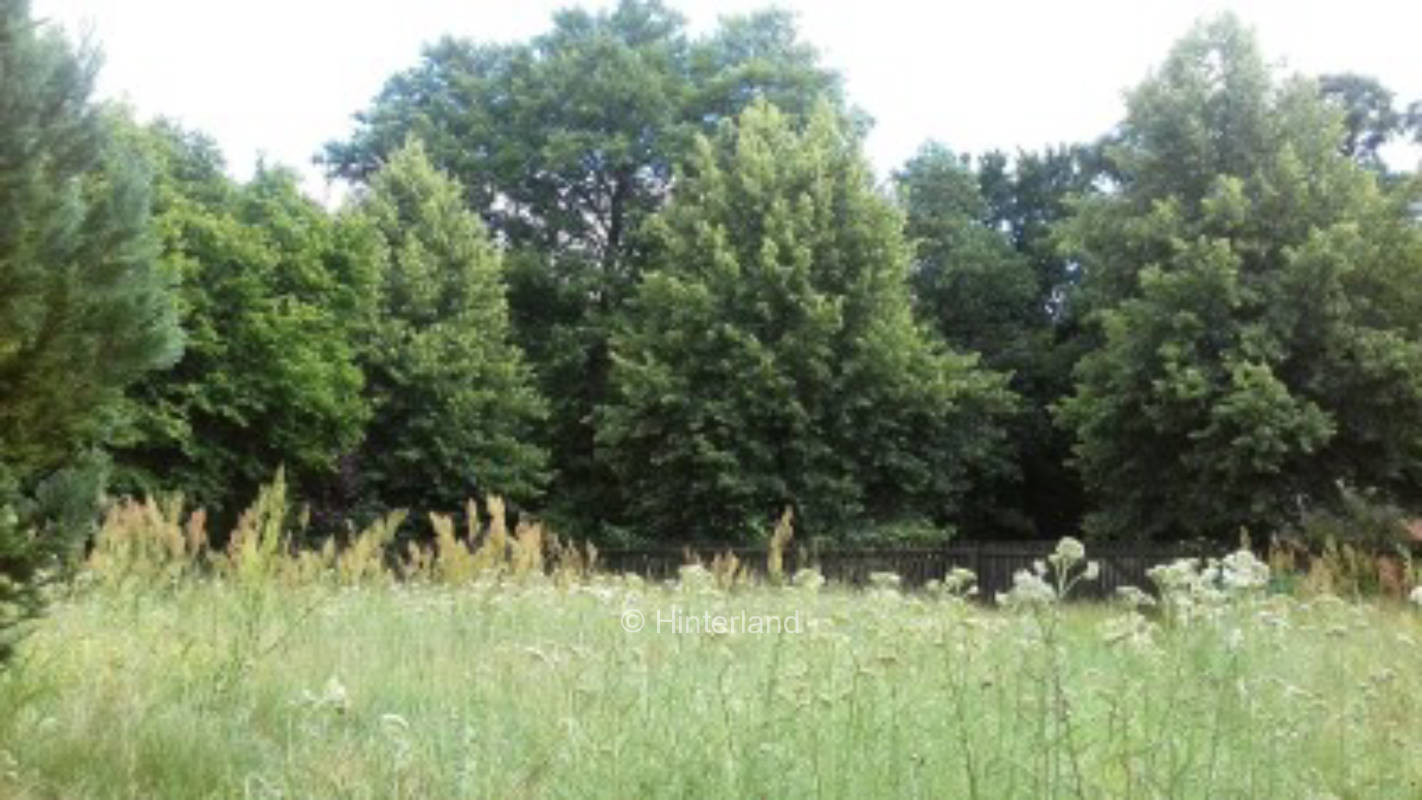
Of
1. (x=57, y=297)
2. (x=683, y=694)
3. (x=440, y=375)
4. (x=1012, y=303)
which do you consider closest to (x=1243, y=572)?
(x=683, y=694)

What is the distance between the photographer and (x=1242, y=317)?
20234 mm

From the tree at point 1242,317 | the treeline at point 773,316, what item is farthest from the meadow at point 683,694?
the tree at point 1242,317

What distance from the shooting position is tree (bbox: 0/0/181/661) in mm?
3646

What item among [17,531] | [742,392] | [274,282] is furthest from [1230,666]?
[274,282]

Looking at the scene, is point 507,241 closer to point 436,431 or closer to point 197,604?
point 436,431

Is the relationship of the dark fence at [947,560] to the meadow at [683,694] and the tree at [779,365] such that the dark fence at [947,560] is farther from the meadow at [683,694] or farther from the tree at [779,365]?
the meadow at [683,694]

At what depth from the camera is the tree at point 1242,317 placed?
18.9 meters

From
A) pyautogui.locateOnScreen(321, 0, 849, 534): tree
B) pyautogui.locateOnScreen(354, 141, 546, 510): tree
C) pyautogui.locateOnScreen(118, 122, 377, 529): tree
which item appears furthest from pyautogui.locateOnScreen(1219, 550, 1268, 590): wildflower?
pyautogui.locateOnScreen(321, 0, 849, 534): tree

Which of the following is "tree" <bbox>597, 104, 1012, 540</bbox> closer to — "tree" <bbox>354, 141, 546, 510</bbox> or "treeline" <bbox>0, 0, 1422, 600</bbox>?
"treeline" <bbox>0, 0, 1422, 600</bbox>

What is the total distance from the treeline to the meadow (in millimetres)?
9574

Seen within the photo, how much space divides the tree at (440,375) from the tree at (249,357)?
104 cm

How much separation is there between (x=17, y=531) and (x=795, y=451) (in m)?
19.2

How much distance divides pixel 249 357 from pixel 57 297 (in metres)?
17.6
